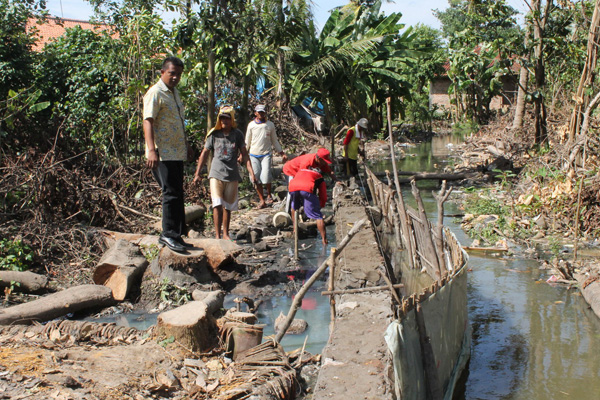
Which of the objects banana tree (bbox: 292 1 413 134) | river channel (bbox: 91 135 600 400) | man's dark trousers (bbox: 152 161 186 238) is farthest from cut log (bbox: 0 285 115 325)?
banana tree (bbox: 292 1 413 134)

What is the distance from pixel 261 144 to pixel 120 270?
4356 millimetres

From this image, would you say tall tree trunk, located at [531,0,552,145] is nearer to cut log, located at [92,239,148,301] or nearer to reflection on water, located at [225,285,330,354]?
reflection on water, located at [225,285,330,354]

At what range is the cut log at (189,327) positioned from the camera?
3996mm

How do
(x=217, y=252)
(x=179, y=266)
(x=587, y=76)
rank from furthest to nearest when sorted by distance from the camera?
1. (x=587, y=76)
2. (x=217, y=252)
3. (x=179, y=266)

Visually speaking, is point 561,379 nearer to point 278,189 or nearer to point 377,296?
point 377,296

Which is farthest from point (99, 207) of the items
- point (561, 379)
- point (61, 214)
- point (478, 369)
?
point (561, 379)

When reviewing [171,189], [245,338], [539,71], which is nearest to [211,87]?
[171,189]

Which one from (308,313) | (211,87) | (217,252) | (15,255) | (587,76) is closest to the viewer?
(308,313)

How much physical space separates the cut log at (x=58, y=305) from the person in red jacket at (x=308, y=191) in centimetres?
277

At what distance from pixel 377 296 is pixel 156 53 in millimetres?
6905

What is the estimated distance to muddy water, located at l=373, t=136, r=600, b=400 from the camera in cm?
439

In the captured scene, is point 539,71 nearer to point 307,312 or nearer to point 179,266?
point 307,312

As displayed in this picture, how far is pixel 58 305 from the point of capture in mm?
4762

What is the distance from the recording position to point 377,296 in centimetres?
466
